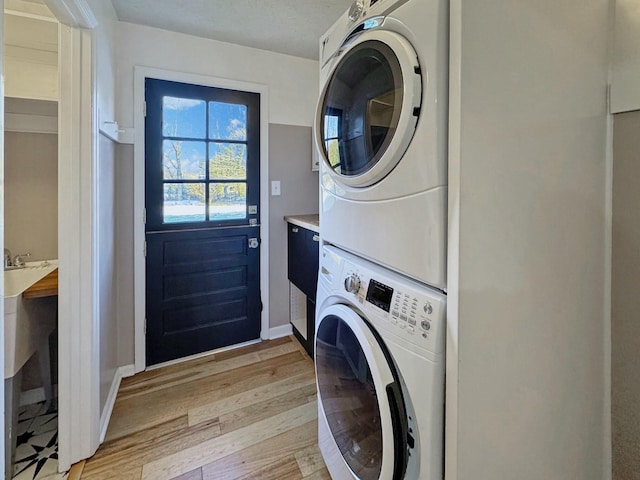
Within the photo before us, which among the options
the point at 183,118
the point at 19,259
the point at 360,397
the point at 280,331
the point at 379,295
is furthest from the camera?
the point at 280,331

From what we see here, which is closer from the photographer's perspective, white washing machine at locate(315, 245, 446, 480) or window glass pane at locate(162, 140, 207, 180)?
white washing machine at locate(315, 245, 446, 480)

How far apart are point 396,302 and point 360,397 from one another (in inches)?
15.1

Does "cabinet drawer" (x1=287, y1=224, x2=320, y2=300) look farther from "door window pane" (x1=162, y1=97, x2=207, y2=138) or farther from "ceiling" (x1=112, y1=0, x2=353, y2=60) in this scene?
"ceiling" (x1=112, y1=0, x2=353, y2=60)

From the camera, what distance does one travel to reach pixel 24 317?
1.45m

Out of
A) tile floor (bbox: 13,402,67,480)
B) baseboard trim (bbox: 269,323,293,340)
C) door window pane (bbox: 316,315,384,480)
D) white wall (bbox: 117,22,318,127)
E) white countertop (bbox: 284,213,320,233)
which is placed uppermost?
white wall (bbox: 117,22,318,127)

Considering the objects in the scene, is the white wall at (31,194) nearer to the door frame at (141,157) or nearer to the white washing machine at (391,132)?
the door frame at (141,157)

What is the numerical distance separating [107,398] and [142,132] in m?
1.58

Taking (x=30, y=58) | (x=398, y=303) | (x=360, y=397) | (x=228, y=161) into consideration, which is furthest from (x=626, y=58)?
(x=30, y=58)

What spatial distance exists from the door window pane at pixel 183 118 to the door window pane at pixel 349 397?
5.59 feet

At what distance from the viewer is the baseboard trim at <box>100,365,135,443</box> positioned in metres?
1.65

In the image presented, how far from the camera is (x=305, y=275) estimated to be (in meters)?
2.29

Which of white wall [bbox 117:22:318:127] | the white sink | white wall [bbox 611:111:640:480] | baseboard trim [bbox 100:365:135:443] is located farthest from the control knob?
white wall [bbox 117:22:318:127]

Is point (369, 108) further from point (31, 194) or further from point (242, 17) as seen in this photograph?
point (31, 194)

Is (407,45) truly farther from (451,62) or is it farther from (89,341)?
(89,341)
